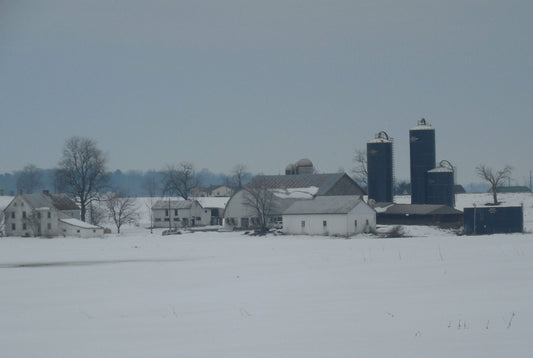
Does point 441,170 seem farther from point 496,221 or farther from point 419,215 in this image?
point 496,221

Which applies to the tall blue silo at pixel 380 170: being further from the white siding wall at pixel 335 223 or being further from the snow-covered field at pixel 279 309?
the snow-covered field at pixel 279 309

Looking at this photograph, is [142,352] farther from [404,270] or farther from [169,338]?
[404,270]

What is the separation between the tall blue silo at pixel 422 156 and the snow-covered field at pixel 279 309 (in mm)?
38581

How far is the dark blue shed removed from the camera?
52.4 m

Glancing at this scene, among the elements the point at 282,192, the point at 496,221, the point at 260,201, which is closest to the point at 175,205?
the point at 282,192

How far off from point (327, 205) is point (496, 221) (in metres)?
12.6

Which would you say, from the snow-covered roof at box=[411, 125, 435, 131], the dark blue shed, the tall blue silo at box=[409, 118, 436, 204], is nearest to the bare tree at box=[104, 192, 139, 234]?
the tall blue silo at box=[409, 118, 436, 204]

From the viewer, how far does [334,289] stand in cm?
1842

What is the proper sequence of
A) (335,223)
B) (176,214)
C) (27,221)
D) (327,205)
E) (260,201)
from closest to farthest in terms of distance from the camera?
(335,223)
(327,205)
(260,201)
(27,221)
(176,214)

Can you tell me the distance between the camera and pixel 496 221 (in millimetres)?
52625

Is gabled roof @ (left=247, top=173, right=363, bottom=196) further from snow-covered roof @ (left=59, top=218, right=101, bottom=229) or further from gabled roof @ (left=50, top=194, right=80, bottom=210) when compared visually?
gabled roof @ (left=50, top=194, right=80, bottom=210)

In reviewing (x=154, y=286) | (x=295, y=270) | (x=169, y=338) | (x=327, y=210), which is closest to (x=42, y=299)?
(x=154, y=286)

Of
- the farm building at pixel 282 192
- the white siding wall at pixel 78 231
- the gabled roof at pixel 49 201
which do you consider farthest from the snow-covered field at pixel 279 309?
the gabled roof at pixel 49 201

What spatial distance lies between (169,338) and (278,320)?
2.35 metres
